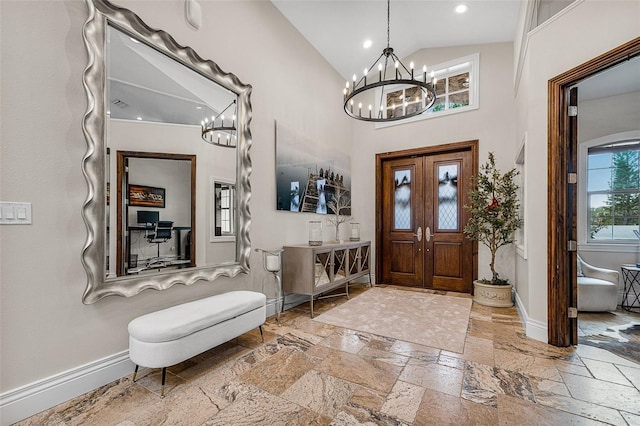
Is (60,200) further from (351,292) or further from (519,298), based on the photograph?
(519,298)

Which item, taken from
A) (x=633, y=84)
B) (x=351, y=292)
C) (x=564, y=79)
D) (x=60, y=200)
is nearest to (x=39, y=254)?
(x=60, y=200)

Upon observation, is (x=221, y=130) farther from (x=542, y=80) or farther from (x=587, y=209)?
(x=587, y=209)

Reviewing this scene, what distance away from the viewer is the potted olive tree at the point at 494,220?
4195 mm

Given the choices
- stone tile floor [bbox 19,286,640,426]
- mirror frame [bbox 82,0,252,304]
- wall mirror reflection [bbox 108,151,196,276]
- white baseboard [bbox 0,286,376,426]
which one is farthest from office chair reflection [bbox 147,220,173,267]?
stone tile floor [bbox 19,286,640,426]

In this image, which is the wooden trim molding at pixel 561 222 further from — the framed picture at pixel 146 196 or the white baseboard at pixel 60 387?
the white baseboard at pixel 60 387

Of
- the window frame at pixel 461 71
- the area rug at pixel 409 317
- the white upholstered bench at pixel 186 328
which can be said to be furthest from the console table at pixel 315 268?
the window frame at pixel 461 71

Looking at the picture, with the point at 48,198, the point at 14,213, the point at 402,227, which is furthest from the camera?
the point at 402,227

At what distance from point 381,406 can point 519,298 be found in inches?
121

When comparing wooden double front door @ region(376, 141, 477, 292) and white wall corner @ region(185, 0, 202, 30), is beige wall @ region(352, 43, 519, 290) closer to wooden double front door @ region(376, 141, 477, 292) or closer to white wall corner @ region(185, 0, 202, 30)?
wooden double front door @ region(376, 141, 477, 292)

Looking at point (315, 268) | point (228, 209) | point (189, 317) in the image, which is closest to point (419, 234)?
point (315, 268)

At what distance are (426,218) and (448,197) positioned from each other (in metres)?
0.53

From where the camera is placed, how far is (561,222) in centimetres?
283

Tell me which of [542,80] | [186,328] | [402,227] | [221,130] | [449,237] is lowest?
[186,328]

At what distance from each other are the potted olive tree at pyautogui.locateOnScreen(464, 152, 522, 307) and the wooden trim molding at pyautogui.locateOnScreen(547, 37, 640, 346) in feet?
4.28
